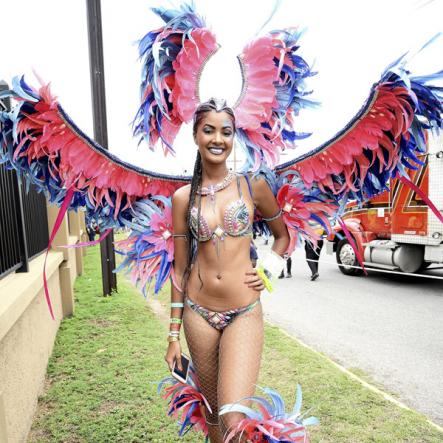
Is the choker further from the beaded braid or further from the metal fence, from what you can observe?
the metal fence

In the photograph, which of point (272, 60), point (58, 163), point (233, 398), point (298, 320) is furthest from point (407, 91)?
point (298, 320)

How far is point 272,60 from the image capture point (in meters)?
2.15

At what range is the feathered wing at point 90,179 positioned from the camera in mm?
1937

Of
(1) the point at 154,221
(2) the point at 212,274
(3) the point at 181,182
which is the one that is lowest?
(2) the point at 212,274

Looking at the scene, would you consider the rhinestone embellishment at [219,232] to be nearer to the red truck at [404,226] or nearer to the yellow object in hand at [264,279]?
the yellow object in hand at [264,279]

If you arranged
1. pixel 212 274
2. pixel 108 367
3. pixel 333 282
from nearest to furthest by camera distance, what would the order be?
1. pixel 212 274
2. pixel 108 367
3. pixel 333 282

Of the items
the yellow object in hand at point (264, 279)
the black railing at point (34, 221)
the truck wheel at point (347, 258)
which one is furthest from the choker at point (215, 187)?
the truck wheel at point (347, 258)

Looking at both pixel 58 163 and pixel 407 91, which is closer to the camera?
pixel 407 91

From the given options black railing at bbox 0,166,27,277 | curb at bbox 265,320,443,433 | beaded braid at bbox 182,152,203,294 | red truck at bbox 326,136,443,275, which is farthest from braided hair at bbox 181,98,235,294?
red truck at bbox 326,136,443,275

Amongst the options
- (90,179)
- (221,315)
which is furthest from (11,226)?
(221,315)

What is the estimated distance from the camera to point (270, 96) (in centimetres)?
214

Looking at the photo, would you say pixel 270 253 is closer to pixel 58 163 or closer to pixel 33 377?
pixel 58 163

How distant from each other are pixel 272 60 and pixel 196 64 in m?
0.41

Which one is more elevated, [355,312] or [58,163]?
[58,163]
